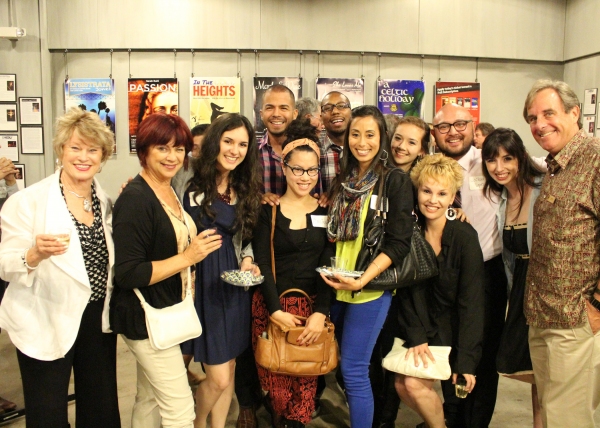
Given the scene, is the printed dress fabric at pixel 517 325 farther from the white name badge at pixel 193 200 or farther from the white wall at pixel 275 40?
the white wall at pixel 275 40

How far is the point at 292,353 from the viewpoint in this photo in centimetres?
251

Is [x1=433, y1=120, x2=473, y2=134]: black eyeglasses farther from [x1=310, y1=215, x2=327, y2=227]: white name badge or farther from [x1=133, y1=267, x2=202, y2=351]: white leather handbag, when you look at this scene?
[x1=133, y1=267, x2=202, y2=351]: white leather handbag

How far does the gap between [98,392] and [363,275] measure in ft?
4.66

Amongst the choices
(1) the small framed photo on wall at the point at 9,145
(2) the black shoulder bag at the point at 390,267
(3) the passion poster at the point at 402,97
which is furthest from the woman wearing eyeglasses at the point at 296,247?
(1) the small framed photo on wall at the point at 9,145

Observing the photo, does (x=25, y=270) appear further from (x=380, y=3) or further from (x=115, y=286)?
(x=380, y=3)

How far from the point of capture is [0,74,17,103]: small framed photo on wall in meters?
6.26

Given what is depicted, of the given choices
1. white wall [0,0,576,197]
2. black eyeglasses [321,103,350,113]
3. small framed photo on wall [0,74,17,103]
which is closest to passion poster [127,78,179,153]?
white wall [0,0,576,197]

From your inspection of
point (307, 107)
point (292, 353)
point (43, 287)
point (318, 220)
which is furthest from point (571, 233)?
point (307, 107)

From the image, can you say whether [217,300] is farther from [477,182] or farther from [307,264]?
[477,182]

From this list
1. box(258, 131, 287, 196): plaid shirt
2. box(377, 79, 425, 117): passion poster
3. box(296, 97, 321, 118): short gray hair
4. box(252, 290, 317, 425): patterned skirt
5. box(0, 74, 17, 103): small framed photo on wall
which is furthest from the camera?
box(377, 79, 425, 117): passion poster

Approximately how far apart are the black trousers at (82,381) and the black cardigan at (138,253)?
6.1 inches

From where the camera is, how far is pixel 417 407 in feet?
8.64

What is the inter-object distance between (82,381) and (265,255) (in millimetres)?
1080

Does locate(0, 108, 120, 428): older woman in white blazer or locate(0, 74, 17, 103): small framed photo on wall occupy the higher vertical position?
locate(0, 74, 17, 103): small framed photo on wall
